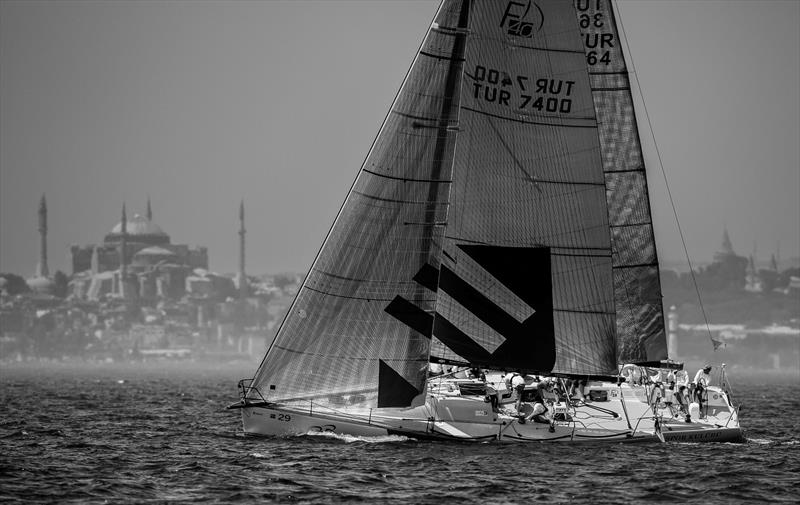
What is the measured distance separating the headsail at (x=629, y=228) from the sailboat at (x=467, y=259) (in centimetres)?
383

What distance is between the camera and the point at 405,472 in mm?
23781

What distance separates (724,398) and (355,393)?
31.1ft

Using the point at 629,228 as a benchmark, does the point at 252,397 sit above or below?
below

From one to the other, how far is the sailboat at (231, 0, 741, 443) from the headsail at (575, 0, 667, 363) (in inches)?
151

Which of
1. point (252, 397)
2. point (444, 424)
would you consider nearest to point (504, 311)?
point (444, 424)

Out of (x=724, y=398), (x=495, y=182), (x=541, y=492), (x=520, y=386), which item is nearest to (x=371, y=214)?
(x=495, y=182)

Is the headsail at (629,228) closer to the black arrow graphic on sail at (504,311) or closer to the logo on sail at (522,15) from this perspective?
the logo on sail at (522,15)

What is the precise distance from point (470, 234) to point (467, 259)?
0.49 meters

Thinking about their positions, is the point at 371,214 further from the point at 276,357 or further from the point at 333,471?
the point at 333,471

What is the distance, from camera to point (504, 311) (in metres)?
28.0

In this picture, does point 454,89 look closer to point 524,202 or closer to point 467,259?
point 524,202

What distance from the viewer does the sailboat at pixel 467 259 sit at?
27.3 m

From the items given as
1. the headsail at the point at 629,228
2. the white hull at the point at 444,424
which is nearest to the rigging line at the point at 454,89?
the white hull at the point at 444,424

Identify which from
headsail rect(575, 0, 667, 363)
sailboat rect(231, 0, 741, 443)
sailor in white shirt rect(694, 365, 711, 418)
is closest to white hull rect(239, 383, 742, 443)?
sailboat rect(231, 0, 741, 443)
